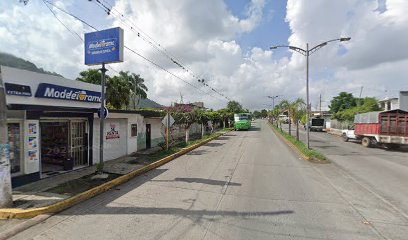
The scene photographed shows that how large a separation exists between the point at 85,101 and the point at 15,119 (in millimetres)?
3295

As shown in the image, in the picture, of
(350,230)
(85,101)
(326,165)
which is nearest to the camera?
(350,230)

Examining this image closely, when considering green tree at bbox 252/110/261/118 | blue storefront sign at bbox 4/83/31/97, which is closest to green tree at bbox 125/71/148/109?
blue storefront sign at bbox 4/83/31/97

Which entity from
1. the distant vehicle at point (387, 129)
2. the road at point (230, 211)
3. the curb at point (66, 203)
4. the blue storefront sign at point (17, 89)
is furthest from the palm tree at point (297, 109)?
the blue storefront sign at point (17, 89)

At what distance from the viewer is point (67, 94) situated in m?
10.2

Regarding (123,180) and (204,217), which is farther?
(123,180)

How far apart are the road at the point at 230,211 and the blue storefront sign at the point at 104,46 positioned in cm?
492

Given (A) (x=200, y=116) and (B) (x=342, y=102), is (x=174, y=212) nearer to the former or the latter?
(A) (x=200, y=116)

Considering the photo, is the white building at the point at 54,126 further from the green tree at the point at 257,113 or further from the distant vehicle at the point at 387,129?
the green tree at the point at 257,113

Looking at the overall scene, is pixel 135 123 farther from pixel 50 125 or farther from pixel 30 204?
pixel 30 204

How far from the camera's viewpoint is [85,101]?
11.4m

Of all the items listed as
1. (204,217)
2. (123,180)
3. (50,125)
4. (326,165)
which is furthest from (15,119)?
(326,165)

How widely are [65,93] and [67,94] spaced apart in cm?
12

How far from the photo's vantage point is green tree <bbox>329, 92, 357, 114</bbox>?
2633 inches

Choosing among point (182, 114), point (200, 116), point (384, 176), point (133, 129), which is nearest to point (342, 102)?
point (200, 116)
